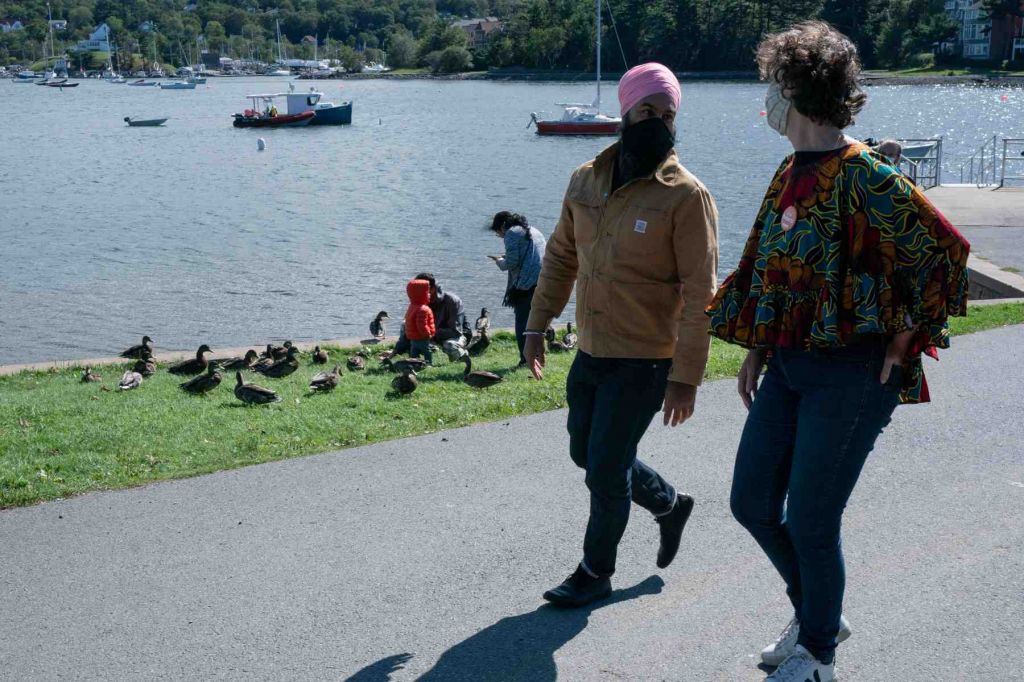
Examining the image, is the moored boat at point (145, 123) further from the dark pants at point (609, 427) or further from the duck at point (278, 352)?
the dark pants at point (609, 427)

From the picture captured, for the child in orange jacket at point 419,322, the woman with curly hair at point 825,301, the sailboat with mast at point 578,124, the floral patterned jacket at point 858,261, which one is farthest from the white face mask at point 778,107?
the sailboat with mast at point 578,124

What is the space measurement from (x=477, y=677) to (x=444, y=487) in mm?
2077

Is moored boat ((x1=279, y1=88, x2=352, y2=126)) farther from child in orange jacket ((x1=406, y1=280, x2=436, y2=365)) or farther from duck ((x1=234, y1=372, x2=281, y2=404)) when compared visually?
duck ((x1=234, y1=372, x2=281, y2=404))

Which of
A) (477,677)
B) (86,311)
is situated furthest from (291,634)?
(86,311)

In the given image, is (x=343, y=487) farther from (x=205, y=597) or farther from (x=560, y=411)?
(x=560, y=411)

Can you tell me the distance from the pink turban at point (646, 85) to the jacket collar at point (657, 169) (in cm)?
16

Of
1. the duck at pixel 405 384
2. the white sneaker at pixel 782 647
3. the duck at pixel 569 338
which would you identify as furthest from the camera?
the duck at pixel 569 338

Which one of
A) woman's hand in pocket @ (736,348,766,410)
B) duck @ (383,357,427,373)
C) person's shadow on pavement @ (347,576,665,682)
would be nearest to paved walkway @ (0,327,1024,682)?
person's shadow on pavement @ (347,576,665,682)

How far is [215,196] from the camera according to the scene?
1629 inches

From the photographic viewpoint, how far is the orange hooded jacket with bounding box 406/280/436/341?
11578 mm

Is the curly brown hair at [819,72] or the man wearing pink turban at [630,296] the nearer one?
the curly brown hair at [819,72]

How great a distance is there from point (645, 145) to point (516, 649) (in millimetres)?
1903

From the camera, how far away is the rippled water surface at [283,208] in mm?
19641

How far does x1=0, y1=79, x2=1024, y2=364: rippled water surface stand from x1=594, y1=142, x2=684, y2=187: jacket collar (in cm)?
1325
